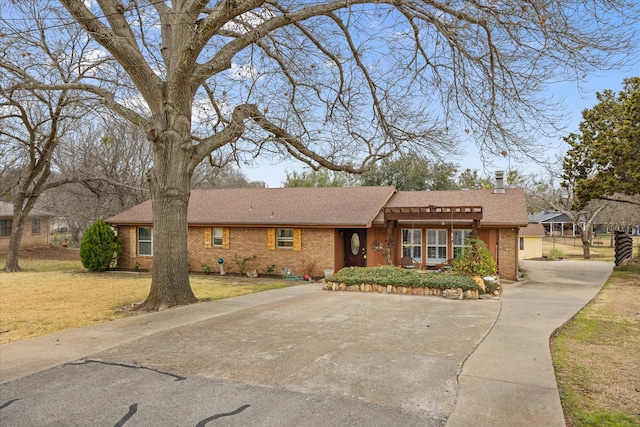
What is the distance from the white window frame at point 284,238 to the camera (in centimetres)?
1856

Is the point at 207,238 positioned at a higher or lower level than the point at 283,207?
lower

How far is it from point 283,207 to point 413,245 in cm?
585

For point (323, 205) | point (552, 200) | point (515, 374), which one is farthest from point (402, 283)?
point (552, 200)

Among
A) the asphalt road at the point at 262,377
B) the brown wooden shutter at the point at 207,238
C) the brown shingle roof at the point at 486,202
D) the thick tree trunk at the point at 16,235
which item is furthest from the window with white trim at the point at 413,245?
the thick tree trunk at the point at 16,235

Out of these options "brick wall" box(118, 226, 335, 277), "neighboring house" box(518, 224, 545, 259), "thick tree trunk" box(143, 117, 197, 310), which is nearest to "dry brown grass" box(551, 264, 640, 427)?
"thick tree trunk" box(143, 117, 197, 310)

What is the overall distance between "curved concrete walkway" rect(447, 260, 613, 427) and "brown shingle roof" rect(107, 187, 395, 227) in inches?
315

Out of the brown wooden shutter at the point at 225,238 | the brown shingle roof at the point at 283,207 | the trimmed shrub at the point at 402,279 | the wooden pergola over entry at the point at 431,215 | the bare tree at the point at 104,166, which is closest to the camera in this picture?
the trimmed shrub at the point at 402,279

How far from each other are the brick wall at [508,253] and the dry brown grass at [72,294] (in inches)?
342

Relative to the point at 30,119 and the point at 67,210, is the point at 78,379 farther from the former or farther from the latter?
the point at 67,210

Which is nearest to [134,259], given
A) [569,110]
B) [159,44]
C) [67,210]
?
[159,44]

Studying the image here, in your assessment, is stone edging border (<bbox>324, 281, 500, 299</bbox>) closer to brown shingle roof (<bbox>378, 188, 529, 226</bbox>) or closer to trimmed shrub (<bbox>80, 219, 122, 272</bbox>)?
brown shingle roof (<bbox>378, 188, 529, 226</bbox>)

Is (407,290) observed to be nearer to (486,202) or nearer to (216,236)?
(486,202)

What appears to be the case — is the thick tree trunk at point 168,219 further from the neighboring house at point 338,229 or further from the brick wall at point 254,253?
the brick wall at point 254,253

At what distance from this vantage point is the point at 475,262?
13352mm
